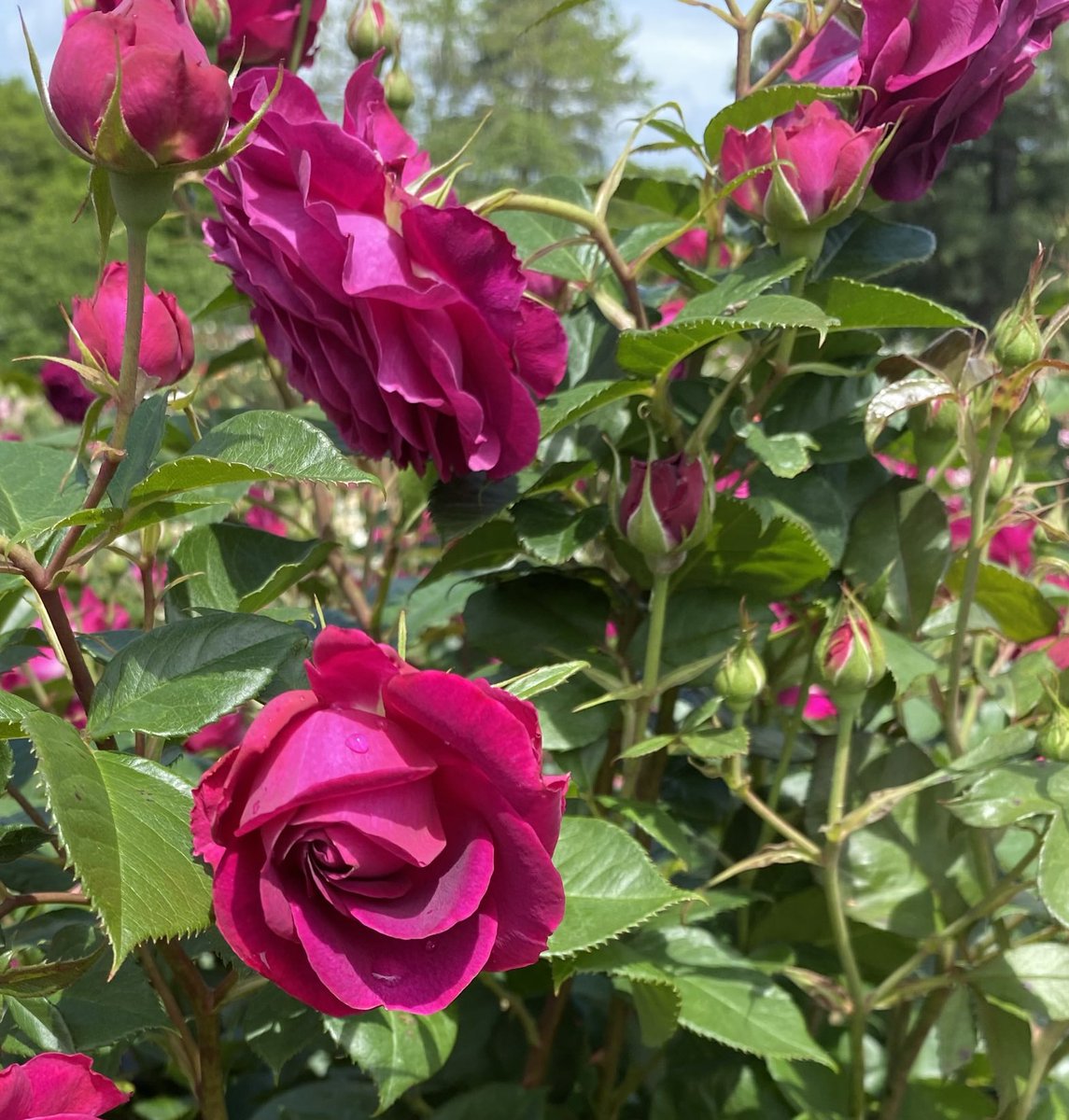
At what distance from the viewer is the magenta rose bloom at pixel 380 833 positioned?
11.5 inches

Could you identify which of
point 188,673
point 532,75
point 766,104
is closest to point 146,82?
point 188,673

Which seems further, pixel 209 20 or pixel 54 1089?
pixel 209 20

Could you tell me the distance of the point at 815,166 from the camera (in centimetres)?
45

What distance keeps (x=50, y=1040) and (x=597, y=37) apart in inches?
614

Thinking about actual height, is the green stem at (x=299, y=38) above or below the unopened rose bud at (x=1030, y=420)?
above

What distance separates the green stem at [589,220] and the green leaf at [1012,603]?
0.24 meters

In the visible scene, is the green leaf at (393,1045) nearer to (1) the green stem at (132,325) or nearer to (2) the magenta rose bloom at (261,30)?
(1) the green stem at (132,325)

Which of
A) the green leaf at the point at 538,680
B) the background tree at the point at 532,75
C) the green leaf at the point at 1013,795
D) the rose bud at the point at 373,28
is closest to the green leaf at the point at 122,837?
the green leaf at the point at 538,680

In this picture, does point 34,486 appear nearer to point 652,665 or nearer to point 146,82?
point 146,82

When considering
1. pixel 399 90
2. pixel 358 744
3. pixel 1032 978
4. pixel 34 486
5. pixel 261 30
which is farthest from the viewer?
pixel 399 90

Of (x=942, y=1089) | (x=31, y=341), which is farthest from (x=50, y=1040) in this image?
(x=31, y=341)

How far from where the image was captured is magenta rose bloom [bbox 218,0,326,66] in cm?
61

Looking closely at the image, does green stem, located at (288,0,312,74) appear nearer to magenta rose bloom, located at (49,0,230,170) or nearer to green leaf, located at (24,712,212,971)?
magenta rose bloom, located at (49,0,230,170)

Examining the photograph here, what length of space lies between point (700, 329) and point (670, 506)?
8cm
